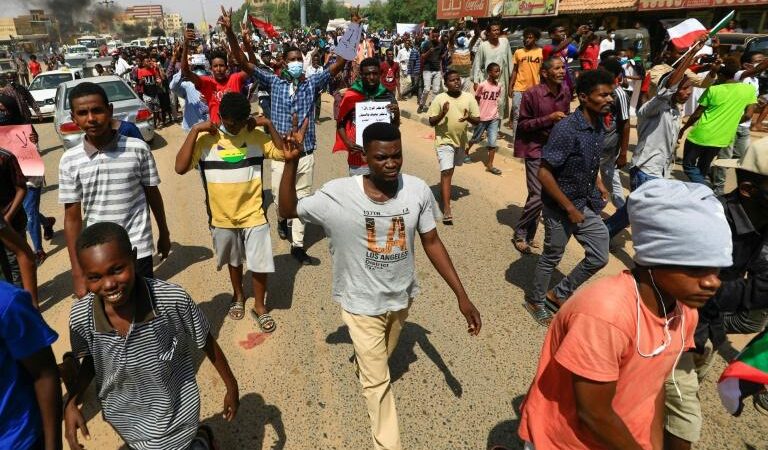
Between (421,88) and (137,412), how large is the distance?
514 inches

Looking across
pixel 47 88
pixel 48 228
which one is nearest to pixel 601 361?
pixel 48 228

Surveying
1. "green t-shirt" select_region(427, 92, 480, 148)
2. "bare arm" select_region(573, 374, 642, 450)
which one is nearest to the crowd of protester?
"bare arm" select_region(573, 374, 642, 450)

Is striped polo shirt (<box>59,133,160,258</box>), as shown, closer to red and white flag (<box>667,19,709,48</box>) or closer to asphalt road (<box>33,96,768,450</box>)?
asphalt road (<box>33,96,768,450</box>)

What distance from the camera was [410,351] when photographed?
3.66 m

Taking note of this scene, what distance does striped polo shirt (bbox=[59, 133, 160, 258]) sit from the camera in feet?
10.0

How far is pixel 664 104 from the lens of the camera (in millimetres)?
4656

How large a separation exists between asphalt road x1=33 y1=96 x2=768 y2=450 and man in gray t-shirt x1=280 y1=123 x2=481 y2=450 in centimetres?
63

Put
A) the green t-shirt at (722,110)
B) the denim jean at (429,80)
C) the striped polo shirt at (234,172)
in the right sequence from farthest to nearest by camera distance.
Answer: the denim jean at (429,80), the green t-shirt at (722,110), the striped polo shirt at (234,172)

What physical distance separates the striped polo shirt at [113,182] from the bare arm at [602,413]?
302 cm

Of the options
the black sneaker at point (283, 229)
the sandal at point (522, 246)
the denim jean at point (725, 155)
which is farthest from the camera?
the denim jean at point (725, 155)

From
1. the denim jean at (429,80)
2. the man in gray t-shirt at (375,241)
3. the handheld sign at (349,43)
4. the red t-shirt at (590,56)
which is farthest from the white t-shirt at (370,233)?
the denim jean at (429,80)

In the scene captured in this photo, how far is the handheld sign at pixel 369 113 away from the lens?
5.00 m

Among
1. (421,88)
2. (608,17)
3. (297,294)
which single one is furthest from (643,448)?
(608,17)

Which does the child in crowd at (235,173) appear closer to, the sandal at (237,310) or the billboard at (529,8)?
the sandal at (237,310)
